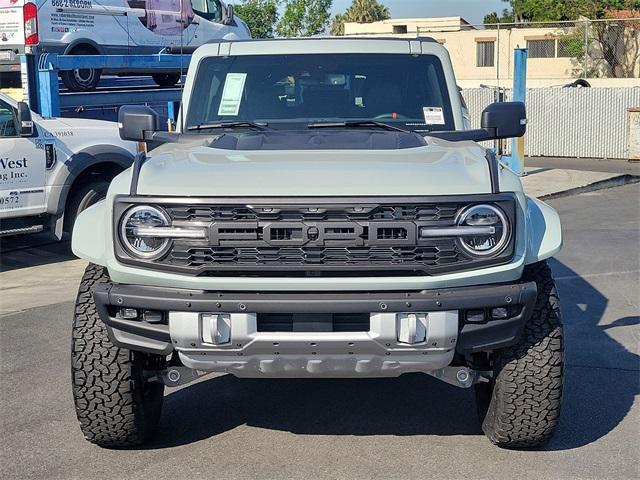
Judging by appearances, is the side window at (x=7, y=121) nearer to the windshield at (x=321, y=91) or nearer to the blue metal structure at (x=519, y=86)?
the windshield at (x=321, y=91)

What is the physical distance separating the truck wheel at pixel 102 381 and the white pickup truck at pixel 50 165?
5.43 m

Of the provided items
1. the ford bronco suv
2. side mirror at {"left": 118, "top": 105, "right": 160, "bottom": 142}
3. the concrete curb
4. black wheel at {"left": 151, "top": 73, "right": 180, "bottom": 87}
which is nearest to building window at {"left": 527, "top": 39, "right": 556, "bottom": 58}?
the concrete curb

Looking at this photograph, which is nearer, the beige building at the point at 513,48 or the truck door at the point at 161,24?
the truck door at the point at 161,24

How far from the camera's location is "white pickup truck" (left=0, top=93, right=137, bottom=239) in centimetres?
964

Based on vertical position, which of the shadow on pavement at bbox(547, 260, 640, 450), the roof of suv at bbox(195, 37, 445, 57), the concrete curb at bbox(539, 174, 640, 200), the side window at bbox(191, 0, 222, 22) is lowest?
the concrete curb at bbox(539, 174, 640, 200)

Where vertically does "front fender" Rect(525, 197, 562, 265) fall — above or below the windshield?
below

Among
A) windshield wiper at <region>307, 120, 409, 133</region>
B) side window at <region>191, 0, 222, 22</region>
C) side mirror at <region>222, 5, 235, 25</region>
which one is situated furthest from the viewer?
side mirror at <region>222, 5, 235, 25</region>

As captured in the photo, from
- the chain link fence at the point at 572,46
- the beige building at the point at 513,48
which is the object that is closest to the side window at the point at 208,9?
the chain link fence at the point at 572,46

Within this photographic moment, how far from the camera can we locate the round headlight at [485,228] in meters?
4.09

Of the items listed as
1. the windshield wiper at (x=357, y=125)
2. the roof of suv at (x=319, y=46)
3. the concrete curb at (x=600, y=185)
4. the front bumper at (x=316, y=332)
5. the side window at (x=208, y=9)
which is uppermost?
the side window at (x=208, y=9)

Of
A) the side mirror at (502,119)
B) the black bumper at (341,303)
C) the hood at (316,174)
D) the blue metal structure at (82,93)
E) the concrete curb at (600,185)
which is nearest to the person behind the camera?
the black bumper at (341,303)

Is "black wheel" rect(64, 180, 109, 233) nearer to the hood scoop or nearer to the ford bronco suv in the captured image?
the hood scoop

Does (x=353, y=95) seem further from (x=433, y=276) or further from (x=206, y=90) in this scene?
(x=433, y=276)

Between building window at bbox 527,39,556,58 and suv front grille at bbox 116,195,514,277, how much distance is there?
3738 centimetres
